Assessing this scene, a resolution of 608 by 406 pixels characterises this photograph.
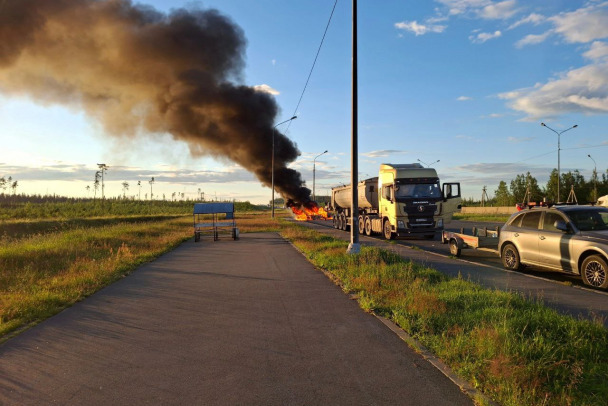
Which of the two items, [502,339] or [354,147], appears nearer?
[502,339]

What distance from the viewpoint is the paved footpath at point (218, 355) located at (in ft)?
12.3

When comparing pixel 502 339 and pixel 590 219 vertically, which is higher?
pixel 590 219

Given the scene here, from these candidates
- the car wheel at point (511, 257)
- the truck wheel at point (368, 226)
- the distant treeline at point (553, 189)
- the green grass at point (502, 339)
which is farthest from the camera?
the distant treeline at point (553, 189)

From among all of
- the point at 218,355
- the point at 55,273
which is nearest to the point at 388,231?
the point at 55,273

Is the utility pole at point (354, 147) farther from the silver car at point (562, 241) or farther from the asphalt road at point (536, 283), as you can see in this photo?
the silver car at point (562, 241)

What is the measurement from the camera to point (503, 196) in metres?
94.0

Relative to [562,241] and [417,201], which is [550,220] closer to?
[562,241]

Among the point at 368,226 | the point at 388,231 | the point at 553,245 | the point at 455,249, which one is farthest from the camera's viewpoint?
the point at 368,226

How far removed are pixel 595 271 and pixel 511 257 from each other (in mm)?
2490

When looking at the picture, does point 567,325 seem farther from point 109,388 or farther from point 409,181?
point 409,181

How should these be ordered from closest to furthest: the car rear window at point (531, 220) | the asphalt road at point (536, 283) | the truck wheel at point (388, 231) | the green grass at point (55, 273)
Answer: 1. the asphalt road at point (536, 283)
2. the green grass at point (55, 273)
3. the car rear window at point (531, 220)
4. the truck wheel at point (388, 231)

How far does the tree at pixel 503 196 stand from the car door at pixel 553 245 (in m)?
85.9

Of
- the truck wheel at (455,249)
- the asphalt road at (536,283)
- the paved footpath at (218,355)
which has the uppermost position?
the truck wheel at (455,249)

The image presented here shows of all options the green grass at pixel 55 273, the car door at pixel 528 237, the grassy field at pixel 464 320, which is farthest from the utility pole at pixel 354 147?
the green grass at pixel 55 273
